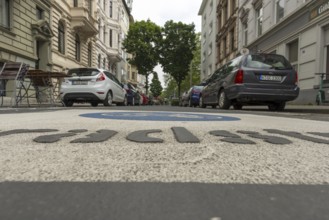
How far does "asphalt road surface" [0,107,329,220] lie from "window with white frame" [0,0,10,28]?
14.9 m

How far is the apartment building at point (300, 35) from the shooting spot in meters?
12.5

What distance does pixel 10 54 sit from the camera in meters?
15.6

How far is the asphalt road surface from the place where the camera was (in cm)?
113

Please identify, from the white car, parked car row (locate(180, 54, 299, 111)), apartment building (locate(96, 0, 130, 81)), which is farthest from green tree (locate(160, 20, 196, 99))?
parked car row (locate(180, 54, 299, 111))

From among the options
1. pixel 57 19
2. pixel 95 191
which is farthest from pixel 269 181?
pixel 57 19

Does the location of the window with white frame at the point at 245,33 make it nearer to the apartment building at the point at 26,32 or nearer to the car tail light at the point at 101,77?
the apartment building at the point at 26,32

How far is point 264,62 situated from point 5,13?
1225 cm

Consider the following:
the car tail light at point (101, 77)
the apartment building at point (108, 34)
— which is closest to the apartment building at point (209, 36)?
the apartment building at point (108, 34)

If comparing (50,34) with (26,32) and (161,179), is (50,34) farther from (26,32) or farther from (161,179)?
(161,179)

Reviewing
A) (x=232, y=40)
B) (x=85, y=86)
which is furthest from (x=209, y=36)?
(x=85, y=86)

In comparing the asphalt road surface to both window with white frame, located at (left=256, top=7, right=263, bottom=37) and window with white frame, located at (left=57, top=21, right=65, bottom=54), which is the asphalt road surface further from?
window with white frame, located at (left=57, top=21, right=65, bottom=54)

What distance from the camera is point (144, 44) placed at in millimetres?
38938

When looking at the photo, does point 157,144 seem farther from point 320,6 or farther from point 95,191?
point 320,6

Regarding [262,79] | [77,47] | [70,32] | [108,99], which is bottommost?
[108,99]
